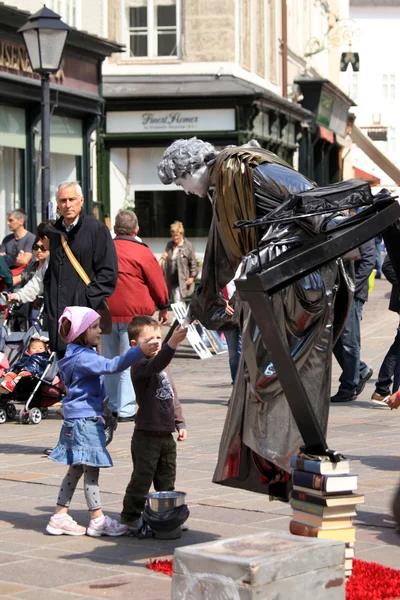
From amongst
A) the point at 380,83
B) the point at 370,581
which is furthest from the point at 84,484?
the point at 380,83

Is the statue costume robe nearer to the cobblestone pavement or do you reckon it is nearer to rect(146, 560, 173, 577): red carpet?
rect(146, 560, 173, 577): red carpet

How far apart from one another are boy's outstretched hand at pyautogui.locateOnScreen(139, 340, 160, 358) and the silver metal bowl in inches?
29.0

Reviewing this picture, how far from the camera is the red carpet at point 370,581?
16.9ft

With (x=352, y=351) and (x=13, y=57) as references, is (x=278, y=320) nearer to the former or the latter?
(x=352, y=351)

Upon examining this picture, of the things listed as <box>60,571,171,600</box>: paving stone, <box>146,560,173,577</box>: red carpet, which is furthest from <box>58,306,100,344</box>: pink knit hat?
<box>60,571,171,600</box>: paving stone

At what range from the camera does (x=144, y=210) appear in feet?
→ 86.1

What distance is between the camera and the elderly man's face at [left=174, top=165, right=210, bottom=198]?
6336 mm

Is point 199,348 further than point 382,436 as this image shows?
Yes

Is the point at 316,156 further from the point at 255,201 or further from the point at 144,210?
the point at 255,201

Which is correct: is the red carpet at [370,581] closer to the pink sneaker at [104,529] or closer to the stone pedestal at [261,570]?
the stone pedestal at [261,570]

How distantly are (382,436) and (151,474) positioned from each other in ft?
12.7

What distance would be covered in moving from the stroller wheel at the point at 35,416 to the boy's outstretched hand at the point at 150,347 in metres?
5.41

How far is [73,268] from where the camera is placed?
30.1ft

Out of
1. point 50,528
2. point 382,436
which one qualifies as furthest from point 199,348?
point 50,528
